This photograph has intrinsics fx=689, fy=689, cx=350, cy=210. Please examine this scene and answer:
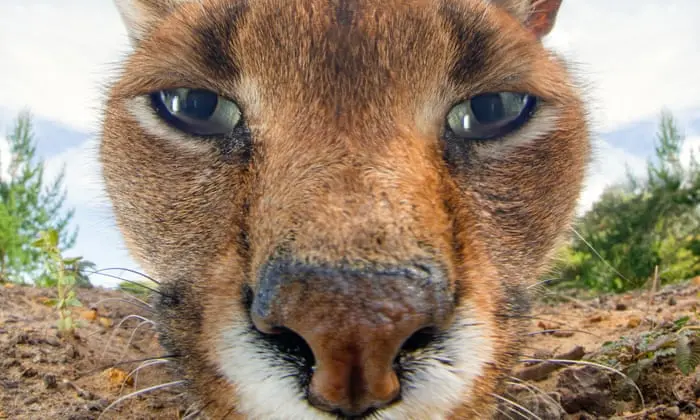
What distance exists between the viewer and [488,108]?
2.72 m

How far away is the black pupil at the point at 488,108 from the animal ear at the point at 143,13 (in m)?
1.47

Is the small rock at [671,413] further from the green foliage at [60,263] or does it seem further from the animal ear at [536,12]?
the green foliage at [60,263]

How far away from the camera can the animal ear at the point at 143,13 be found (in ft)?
11.2

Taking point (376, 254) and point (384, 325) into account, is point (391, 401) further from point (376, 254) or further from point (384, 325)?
point (376, 254)

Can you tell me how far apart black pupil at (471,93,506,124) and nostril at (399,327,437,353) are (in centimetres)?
112

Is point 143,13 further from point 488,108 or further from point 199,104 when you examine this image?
point 488,108

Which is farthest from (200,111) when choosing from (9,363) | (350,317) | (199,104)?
(9,363)

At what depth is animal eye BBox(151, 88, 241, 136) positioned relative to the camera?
261 centimetres

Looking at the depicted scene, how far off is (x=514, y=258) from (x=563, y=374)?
1364 millimetres

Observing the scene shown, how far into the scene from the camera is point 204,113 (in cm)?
267

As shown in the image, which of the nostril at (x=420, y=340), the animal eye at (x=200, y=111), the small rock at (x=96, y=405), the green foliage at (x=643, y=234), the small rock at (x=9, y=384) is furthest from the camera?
the green foliage at (x=643, y=234)

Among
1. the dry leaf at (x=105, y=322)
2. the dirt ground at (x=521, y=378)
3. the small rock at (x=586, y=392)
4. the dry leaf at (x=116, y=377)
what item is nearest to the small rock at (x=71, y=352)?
the dirt ground at (x=521, y=378)

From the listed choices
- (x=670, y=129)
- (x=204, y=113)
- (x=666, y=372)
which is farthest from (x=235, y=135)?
(x=670, y=129)

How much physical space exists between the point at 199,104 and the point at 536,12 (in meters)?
2.16
